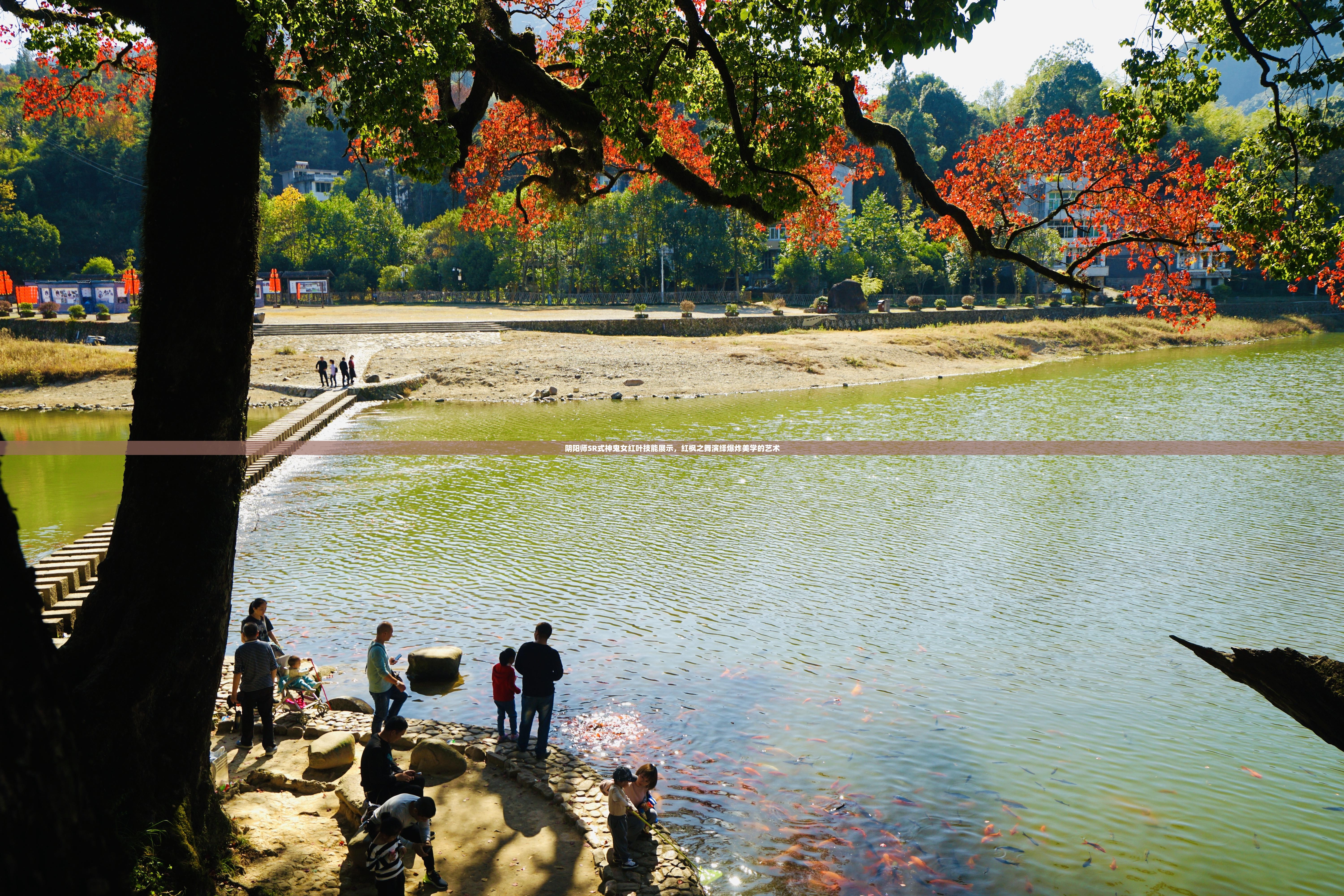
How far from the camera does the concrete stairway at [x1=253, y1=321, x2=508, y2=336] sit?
56.7 m

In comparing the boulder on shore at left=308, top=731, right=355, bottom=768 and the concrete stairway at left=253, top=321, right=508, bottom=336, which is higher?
the concrete stairway at left=253, top=321, right=508, bottom=336

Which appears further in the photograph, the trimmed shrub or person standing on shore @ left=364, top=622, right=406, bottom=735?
the trimmed shrub

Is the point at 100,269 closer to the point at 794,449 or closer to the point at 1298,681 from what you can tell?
the point at 794,449

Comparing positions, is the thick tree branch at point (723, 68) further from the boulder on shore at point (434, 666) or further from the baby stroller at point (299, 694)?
the baby stroller at point (299, 694)

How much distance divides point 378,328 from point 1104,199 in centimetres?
5138

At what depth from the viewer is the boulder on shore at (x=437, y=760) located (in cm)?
992

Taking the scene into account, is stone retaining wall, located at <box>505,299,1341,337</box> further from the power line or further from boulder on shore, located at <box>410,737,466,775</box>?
the power line

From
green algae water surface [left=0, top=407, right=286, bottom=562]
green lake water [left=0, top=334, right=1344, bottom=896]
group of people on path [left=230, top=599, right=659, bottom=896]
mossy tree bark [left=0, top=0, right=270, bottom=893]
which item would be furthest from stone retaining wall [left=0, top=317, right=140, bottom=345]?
mossy tree bark [left=0, top=0, right=270, bottom=893]

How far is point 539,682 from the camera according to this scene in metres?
10.1

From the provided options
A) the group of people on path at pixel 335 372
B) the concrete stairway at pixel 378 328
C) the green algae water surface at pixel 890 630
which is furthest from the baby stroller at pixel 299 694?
the concrete stairway at pixel 378 328

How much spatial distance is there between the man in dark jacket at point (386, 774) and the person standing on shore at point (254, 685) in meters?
2.40

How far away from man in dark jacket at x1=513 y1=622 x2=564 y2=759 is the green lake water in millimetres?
888

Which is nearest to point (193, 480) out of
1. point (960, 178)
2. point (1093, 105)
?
point (960, 178)

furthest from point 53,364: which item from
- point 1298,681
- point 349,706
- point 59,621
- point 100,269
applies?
point 1298,681
